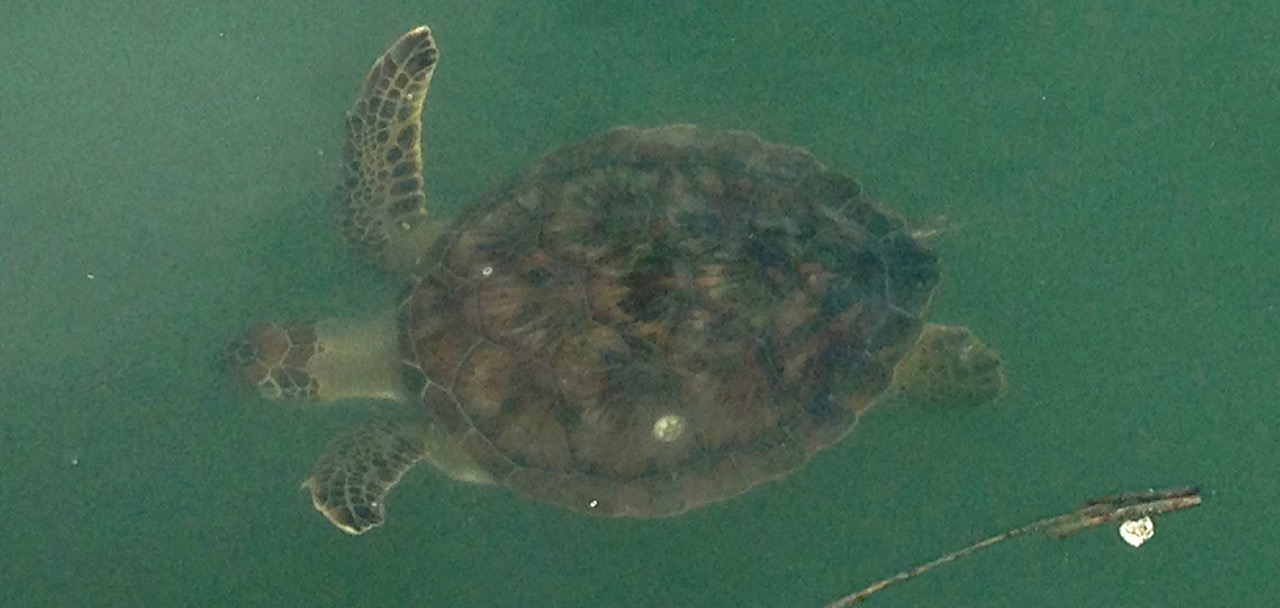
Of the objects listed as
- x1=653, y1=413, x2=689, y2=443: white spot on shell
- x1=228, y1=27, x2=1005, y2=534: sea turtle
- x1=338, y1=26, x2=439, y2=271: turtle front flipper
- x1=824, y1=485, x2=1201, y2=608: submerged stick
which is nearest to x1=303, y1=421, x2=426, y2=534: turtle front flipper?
x1=228, y1=27, x2=1005, y2=534: sea turtle

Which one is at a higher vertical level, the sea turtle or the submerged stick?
the sea turtle

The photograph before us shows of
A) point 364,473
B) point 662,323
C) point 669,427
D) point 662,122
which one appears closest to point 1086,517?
point 669,427

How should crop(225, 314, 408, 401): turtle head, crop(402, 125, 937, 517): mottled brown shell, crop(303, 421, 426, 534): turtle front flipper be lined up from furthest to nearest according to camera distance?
crop(225, 314, 408, 401): turtle head
crop(303, 421, 426, 534): turtle front flipper
crop(402, 125, 937, 517): mottled brown shell

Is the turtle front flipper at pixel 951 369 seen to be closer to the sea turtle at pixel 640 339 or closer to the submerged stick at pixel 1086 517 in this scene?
the sea turtle at pixel 640 339

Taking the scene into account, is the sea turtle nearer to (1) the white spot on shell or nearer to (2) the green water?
(1) the white spot on shell

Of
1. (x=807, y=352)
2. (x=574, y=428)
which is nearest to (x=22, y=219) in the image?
(x=574, y=428)

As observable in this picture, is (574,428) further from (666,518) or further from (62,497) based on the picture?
(62,497)

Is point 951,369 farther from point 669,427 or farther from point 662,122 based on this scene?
point 662,122
